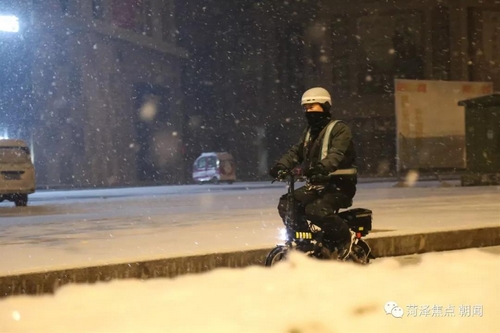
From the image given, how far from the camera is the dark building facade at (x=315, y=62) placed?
4294 cm

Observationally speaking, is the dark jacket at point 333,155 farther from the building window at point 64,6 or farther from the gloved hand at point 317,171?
the building window at point 64,6

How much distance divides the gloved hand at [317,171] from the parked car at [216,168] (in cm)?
3121

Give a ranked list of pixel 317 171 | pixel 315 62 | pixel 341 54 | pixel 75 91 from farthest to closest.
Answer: pixel 315 62 → pixel 341 54 → pixel 75 91 → pixel 317 171

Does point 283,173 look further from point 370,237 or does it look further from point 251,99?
point 251,99

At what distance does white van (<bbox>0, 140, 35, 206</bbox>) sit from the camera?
1880 centimetres

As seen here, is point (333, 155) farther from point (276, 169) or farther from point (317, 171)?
point (276, 169)

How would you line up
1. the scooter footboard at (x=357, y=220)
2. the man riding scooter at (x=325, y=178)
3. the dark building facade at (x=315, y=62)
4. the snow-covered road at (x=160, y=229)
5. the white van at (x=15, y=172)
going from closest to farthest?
the man riding scooter at (x=325, y=178)
the scooter footboard at (x=357, y=220)
the snow-covered road at (x=160, y=229)
the white van at (x=15, y=172)
the dark building facade at (x=315, y=62)

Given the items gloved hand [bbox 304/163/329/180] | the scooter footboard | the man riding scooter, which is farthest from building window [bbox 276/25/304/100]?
gloved hand [bbox 304/163/329/180]

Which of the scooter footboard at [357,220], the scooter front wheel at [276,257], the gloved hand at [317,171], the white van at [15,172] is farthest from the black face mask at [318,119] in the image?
the white van at [15,172]

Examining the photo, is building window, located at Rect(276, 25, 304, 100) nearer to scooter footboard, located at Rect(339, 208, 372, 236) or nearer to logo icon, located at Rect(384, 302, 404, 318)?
scooter footboard, located at Rect(339, 208, 372, 236)

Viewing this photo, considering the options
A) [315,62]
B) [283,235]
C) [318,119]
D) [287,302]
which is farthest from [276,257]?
[315,62]

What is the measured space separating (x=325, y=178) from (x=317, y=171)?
489mm

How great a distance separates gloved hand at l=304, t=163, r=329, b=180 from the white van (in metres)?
14.1

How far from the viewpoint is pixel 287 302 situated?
549 centimetres
